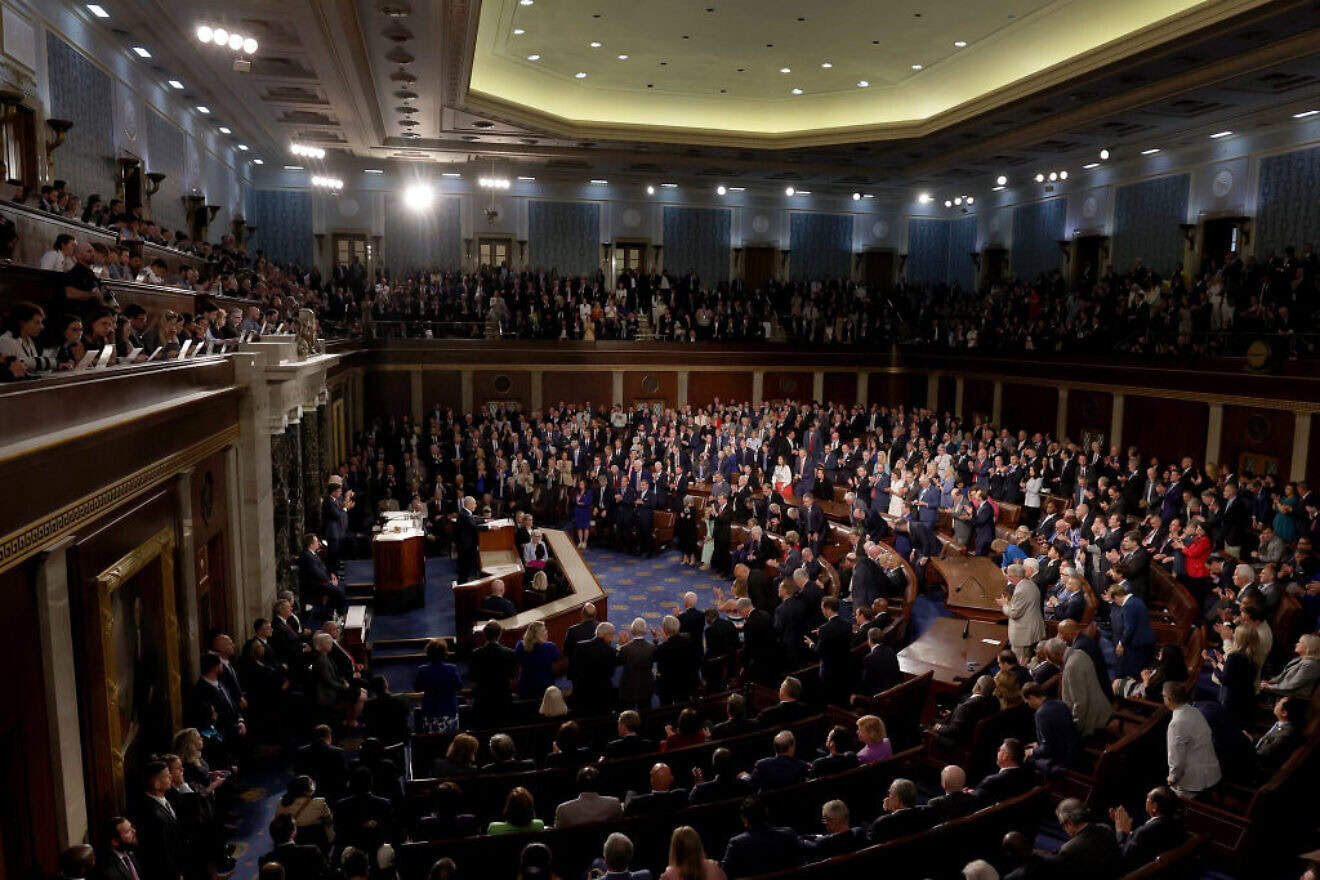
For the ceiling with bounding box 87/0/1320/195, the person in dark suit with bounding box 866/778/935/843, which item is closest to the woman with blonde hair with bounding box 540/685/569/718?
the person in dark suit with bounding box 866/778/935/843

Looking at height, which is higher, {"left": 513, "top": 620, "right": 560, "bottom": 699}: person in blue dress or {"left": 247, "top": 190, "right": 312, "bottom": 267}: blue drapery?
{"left": 247, "top": 190, "right": 312, "bottom": 267}: blue drapery

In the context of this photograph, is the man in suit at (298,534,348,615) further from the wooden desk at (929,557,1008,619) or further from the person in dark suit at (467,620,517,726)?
the wooden desk at (929,557,1008,619)

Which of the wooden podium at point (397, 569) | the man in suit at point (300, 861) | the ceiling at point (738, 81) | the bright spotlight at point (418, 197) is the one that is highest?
the ceiling at point (738, 81)

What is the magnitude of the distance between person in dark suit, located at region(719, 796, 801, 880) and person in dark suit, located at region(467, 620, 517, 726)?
345 centimetres

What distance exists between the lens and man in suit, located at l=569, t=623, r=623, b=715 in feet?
26.9

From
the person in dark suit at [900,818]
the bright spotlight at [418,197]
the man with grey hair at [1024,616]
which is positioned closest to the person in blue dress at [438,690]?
the person in dark suit at [900,818]

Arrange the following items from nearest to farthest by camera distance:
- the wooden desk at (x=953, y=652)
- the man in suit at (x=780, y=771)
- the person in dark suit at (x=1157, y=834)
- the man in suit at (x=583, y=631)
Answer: the person in dark suit at (x=1157, y=834), the man in suit at (x=780, y=771), the man in suit at (x=583, y=631), the wooden desk at (x=953, y=652)

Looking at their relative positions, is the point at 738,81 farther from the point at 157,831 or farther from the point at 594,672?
the point at 157,831

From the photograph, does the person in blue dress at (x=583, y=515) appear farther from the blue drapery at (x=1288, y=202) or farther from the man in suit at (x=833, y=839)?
the blue drapery at (x=1288, y=202)

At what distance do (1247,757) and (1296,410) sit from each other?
34.8ft

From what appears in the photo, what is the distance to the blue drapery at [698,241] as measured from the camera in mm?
29406

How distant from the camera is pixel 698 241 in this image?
29609 mm

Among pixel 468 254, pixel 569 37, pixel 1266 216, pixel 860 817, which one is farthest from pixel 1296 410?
pixel 468 254

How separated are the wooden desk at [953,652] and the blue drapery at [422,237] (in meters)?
21.7
